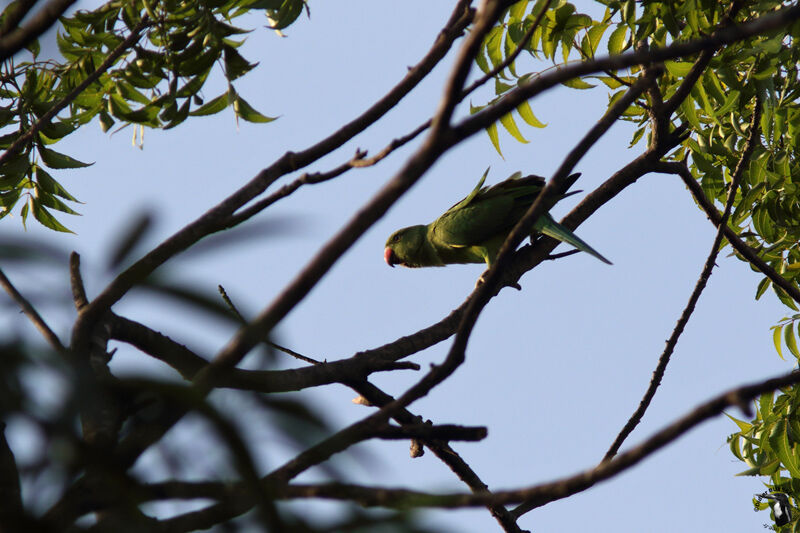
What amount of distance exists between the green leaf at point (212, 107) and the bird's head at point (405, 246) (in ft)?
12.3

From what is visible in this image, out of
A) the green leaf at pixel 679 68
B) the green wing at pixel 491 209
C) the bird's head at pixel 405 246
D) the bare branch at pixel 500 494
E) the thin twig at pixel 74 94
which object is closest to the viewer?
the bare branch at pixel 500 494

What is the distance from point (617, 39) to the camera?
3.40m

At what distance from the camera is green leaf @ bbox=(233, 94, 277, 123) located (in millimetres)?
3123

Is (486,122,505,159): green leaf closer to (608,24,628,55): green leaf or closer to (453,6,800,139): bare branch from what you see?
(608,24,628,55): green leaf

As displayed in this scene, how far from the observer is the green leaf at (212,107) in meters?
3.18

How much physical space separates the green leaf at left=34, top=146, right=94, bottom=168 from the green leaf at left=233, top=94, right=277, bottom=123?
996 mm

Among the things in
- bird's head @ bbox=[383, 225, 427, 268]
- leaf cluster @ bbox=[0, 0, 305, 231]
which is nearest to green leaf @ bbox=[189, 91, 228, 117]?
leaf cluster @ bbox=[0, 0, 305, 231]

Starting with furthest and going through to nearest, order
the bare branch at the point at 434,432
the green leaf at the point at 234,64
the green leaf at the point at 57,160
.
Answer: the green leaf at the point at 57,160
the green leaf at the point at 234,64
the bare branch at the point at 434,432

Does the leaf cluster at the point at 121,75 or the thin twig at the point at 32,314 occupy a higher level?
the leaf cluster at the point at 121,75

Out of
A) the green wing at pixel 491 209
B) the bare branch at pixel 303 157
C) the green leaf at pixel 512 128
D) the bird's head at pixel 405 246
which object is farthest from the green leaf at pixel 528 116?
the bird's head at pixel 405 246

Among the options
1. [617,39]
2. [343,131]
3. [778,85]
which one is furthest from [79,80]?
[778,85]

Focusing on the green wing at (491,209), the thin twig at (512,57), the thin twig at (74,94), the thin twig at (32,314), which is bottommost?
the thin twig at (32,314)

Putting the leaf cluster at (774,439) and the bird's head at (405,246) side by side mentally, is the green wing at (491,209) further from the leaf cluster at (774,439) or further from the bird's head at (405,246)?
the leaf cluster at (774,439)

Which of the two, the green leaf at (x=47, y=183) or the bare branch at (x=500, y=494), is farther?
the green leaf at (x=47, y=183)
